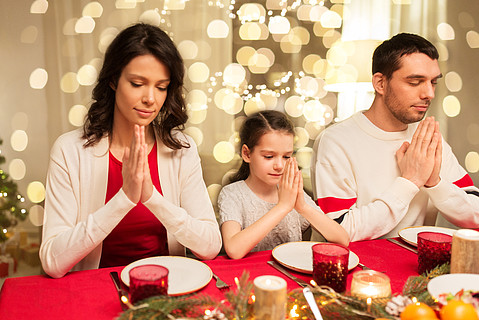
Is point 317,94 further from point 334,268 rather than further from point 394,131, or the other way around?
point 334,268

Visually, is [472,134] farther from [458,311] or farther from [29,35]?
[29,35]

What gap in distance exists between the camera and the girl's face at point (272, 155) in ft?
5.57

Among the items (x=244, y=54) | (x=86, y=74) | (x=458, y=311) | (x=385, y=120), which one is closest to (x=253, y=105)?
(x=244, y=54)

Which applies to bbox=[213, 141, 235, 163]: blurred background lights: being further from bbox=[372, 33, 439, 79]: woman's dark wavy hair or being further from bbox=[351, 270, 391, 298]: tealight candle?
bbox=[351, 270, 391, 298]: tealight candle

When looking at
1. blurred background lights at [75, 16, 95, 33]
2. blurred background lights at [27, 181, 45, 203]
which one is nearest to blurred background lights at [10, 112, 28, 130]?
blurred background lights at [27, 181, 45, 203]

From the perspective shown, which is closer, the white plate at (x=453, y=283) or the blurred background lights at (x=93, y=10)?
the white plate at (x=453, y=283)

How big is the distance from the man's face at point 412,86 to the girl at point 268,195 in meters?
0.53

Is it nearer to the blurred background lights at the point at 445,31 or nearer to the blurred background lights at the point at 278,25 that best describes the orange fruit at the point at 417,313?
the blurred background lights at the point at 278,25

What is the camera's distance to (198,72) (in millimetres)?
2506

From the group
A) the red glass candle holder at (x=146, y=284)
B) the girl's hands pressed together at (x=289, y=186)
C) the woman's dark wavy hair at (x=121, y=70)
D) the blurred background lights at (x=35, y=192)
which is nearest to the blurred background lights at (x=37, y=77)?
the blurred background lights at (x=35, y=192)

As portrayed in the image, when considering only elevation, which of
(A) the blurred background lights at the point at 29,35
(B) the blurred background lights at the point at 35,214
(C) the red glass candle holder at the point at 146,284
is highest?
(A) the blurred background lights at the point at 29,35

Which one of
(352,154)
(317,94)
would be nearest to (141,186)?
(352,154)

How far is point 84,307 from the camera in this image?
948 millimetres

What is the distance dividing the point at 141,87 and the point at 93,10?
Answer: 3.93ft
